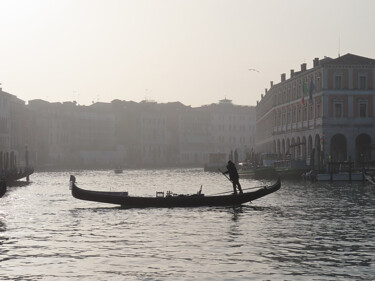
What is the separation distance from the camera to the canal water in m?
17.0

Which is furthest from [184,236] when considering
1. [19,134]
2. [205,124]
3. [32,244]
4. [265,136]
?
[205,124]

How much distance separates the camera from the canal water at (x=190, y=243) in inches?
669

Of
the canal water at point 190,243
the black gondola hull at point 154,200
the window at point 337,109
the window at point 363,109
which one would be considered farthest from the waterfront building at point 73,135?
the canal water at point 190,243

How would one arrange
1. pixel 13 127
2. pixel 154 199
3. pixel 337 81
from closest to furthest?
pixel 154 199 < pixel 337 81 < pixel 13 127

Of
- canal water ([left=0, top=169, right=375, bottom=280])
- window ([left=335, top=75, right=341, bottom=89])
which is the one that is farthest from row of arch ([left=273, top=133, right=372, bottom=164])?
canal water ([left=0, top=169, right=375, bottom=280])

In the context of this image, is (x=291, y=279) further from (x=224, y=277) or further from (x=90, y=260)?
(x=90, y=260)

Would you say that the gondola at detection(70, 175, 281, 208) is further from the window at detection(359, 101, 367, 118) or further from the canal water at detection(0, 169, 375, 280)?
the window at detection(359, 101, 367, 118)

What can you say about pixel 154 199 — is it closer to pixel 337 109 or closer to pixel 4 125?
pixel 337 109

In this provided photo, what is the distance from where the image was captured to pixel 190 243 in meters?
21.8

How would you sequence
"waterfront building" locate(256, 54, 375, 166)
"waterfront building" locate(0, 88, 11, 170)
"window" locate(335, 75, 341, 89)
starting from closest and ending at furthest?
"waterfront building" locate(256, 54, 375, 166), "window" locate(335, 75, 341, 89), "waterfront building" locate(0, 88, 11, 170)

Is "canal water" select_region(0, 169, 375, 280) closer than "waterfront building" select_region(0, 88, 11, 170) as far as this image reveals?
Yes

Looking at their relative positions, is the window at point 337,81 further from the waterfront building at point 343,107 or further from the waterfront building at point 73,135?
the waterfront building at point 73,135

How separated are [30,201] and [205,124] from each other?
511 ft

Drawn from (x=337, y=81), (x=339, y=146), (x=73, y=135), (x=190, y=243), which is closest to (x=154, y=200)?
(x=190, y=243)
